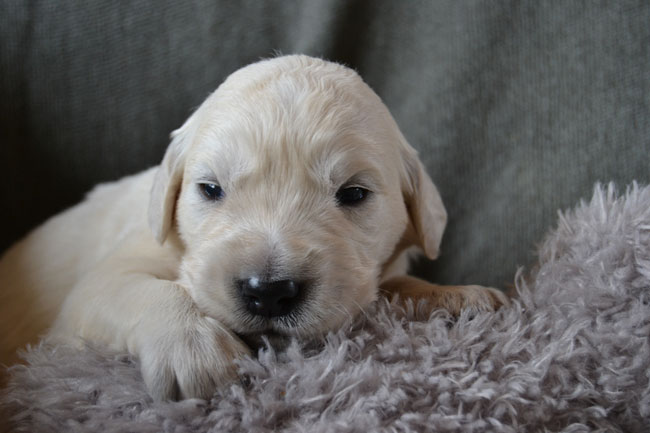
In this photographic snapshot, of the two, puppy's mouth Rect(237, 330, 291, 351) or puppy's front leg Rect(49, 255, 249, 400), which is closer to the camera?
puppy's front leg Rect(49, 255, 249, 400)

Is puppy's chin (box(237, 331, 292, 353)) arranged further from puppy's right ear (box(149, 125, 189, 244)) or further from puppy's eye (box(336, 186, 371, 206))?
puppy's right ear (box(149, 125, 189, 244))

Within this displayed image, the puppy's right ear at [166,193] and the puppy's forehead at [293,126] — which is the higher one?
the puppy's forehead at [293,126]

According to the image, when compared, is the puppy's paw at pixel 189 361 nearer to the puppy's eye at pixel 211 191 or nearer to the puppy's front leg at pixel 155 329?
the puppy's front leg at pixel 155 329

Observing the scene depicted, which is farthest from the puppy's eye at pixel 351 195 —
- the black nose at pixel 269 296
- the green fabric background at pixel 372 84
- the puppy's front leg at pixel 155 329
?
the green fabric background at pixel 372 84

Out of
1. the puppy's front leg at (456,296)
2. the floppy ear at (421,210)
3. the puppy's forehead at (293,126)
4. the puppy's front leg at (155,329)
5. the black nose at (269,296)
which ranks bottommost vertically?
the puppy's front leg at (155,329)

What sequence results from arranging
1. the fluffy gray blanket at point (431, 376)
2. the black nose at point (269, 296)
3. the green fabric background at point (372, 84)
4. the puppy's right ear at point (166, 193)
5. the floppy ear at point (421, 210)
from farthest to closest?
the green fabric background at point (372, 84) < the floppy ear at point (421, 210) < the puppy's right ear at point (166, 193) < the black nose at point (269, 296) < the fluffy gray blanket at point (431, 376)

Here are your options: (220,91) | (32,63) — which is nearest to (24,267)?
(32,63)

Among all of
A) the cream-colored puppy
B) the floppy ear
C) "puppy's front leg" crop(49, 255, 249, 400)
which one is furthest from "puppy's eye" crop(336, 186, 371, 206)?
"puppy's front leg" crop(49, 255, 249, 400)

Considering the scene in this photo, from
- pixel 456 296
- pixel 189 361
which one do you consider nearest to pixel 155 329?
pixel 189 361

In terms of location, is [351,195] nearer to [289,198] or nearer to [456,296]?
[289,198]
